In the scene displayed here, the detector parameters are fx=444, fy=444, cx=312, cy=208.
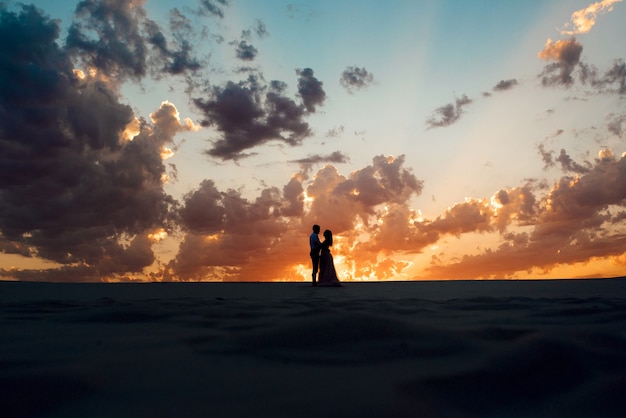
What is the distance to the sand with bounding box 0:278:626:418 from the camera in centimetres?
160

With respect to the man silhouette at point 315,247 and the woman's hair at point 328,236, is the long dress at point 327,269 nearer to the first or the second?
the woman's hair at point 328,236

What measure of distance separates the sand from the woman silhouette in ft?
33.6

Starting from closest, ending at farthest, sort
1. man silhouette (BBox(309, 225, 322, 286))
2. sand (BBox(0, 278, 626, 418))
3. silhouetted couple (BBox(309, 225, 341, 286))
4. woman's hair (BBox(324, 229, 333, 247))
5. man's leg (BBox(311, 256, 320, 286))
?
1. sand (BBox(0, 278, 626, 418))
2. silhouetted couple (BBox(309, 225, 341, 286))
3. woman's hair (BBox(324, 229, 333, 247))
4. man silhouette (BBox(309, 225, 322, 286))
5. man's leg (BBox(311, 256, 320, 286))

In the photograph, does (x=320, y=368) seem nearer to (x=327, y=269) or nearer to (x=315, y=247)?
(x=327, y=269)

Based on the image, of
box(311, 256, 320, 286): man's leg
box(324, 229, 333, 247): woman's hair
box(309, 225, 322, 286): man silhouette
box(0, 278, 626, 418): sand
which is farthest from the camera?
box(311, 256, 320, 286): man's leg

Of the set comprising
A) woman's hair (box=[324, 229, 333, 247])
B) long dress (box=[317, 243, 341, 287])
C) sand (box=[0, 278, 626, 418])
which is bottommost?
sand (box=[0, 278, 626, 418])

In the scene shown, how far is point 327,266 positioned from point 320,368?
Result: 11712 mm

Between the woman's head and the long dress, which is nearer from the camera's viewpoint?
the long dress

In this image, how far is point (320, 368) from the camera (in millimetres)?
2113

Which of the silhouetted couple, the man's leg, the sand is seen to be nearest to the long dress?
the silhouetted couple

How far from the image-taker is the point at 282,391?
1.74 meters

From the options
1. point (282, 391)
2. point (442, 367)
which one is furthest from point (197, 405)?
point (442, 367)

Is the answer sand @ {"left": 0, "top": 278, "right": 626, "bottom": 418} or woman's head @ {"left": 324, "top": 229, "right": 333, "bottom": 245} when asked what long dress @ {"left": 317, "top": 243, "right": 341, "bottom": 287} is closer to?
woman's head @ {"left": 324, "top": 229, "right": 333, "bottom": 245}

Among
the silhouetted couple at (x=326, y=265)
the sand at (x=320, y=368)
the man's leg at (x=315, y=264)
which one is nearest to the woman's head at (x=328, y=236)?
the silhouetted couple at (x=326, y=265)
